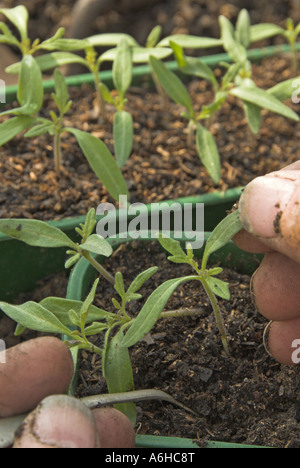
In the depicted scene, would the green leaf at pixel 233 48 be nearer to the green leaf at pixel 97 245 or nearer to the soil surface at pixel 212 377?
the soil surface at pixel 212 377

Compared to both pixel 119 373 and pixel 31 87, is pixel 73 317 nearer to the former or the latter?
pixel 119 373

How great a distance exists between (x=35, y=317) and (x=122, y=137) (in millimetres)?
569

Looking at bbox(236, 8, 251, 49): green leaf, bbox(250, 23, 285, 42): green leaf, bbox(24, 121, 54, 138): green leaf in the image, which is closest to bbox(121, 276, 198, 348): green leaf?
bbox(24, 121, 54, 138): green leaf

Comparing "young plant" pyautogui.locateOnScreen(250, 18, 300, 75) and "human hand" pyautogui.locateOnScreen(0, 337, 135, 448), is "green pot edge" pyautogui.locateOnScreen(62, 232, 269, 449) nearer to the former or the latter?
"human hand" pyautogui.locateOnScreen(0, 337, 135, 448)

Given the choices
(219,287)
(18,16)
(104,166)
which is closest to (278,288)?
(219,287)

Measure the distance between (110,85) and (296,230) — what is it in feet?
3.59

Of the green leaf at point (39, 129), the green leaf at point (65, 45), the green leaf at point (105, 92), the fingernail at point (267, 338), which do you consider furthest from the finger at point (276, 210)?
the green leaf at point (65, 45)

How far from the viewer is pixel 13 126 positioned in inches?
57.4

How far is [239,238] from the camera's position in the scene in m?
1.13

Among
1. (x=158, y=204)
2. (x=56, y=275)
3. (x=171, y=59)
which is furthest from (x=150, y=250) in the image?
(x=171, y=59)

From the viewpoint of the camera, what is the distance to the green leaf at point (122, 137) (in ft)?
4.87

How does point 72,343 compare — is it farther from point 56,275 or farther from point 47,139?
point 47,139

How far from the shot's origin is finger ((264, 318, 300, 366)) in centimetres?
112

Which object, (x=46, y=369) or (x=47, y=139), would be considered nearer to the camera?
(x=46, y=369)
